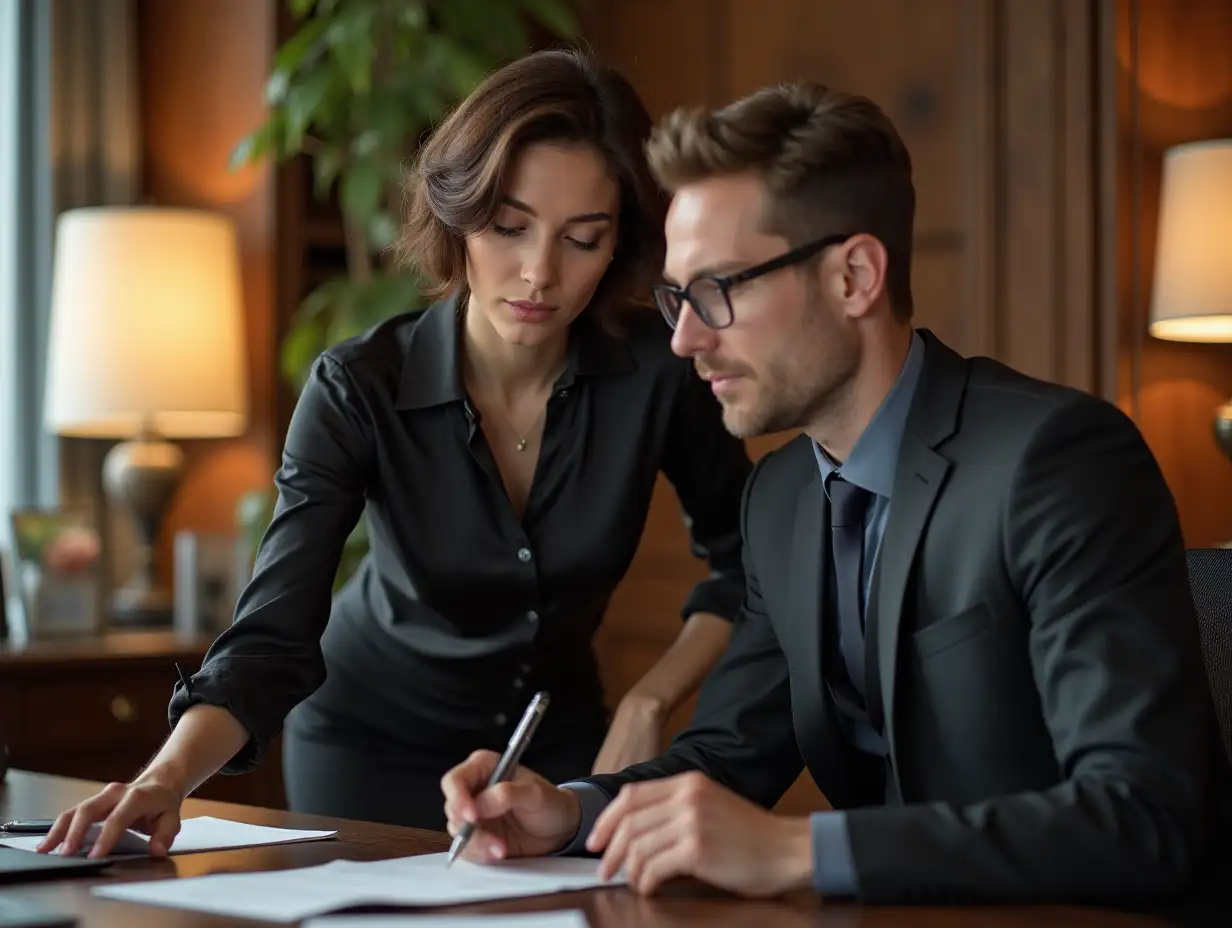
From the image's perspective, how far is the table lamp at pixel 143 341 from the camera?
145 inches

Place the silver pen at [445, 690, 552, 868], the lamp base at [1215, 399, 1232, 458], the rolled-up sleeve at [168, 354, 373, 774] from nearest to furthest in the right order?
the silver pen at [445, 690, 552, 868] < the rolled-up sleeve at [168, 354, 373, 774] < the lamp base at [1215, 399, 1232, 458]

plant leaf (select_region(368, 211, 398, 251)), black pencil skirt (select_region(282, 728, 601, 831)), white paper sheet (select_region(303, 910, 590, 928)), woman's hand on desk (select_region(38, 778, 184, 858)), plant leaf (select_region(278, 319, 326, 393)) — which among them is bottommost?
black pencil skirt (select_region(282, 728, 601, 831))

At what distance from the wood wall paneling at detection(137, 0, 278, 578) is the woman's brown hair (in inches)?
76.8

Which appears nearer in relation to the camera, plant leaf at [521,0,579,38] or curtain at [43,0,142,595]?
plant leaf at [521,0,579,38]

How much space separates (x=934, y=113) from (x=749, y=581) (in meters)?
2.29

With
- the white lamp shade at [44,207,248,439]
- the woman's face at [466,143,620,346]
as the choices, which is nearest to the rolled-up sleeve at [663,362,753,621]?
the woman's face at [466,143,620,346]

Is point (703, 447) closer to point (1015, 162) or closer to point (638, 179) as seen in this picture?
point (638, 179)

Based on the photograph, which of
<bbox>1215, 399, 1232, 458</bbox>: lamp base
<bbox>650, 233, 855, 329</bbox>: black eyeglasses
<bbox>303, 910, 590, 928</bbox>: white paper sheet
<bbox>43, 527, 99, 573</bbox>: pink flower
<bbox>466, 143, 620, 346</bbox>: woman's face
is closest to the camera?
<bbox>303, 910, 590, 928</bbox>: white paper sheet

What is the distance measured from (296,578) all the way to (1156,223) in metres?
2.34

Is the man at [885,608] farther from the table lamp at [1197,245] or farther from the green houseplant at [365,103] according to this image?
the green houseplant at [365,103]

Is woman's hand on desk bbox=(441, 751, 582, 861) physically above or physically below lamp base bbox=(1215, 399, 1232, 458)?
below

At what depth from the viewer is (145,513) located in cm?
383

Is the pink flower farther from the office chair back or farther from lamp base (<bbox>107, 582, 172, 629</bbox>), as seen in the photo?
the office chair back

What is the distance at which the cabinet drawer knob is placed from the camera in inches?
136
